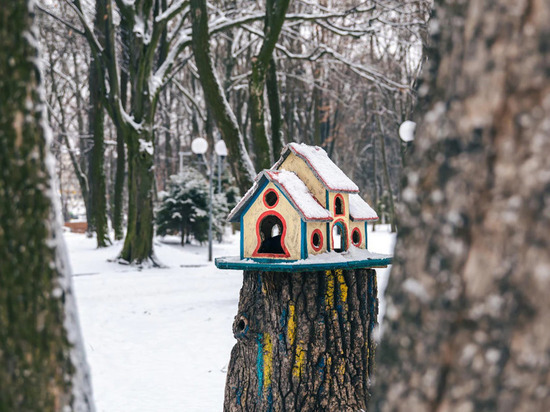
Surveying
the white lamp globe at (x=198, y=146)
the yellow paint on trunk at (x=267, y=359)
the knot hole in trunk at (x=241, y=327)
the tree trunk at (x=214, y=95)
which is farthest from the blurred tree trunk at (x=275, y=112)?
the yellow paint on trunk at (x=267, y=359)

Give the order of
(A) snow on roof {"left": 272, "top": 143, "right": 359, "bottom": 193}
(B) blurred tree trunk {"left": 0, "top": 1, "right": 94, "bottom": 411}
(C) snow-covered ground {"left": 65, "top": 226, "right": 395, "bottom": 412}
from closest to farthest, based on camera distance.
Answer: (B) blurred tree trunk {"left": 0, "top": 1, "right": 94, "bottom": 411}, (A) snow on roof {"left": 272, "top": 143, "right": 359, "bottom": 193}, (C) snow-covered ground {"left": 65, "top": 226, "right": 395, "bottom": 412}

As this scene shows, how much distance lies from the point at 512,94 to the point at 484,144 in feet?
0.30

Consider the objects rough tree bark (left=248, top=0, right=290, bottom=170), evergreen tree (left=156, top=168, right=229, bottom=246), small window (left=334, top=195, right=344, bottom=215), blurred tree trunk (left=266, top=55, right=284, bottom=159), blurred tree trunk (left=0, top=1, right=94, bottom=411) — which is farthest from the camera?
evergreen tree (left=156, top=168, right=229, bottom=246)

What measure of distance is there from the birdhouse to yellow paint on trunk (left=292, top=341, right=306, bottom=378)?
54 centimetres

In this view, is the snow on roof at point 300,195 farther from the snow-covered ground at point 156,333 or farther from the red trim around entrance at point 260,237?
the snow-covered ground at point 156,333

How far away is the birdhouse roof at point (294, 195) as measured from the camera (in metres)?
3.53

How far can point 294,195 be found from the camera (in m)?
3.60

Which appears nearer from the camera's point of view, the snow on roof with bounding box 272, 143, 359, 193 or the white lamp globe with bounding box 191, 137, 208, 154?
the snow on roof with bounding box 272, 143, 359, 193

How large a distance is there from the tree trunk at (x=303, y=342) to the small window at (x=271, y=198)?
18.4 inches

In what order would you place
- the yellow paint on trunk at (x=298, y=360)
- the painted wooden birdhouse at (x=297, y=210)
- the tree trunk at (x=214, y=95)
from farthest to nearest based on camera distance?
the tree trunk at (x=214, y=95) → the painted wooden birdhouse at (x=297, y=210) → the yellow paint on trunk at (x=298, y=360)

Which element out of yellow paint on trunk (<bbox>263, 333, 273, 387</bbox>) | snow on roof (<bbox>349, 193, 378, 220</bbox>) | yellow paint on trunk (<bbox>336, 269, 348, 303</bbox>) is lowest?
yellow paint on trunk (<bbox>263, 333, 273, 387</bbox>)

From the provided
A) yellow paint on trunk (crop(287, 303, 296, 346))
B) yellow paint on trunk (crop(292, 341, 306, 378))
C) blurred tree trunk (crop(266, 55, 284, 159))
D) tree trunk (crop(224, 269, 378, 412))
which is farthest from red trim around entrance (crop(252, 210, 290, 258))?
blurred tree trunk (crop(266, 55, 284, 159))

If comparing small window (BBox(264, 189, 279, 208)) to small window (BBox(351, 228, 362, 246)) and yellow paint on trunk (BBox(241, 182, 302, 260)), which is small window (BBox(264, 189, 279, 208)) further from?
small window (BBox(351, 228, 362, 246))

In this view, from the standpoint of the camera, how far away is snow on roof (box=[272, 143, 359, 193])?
3.71m
